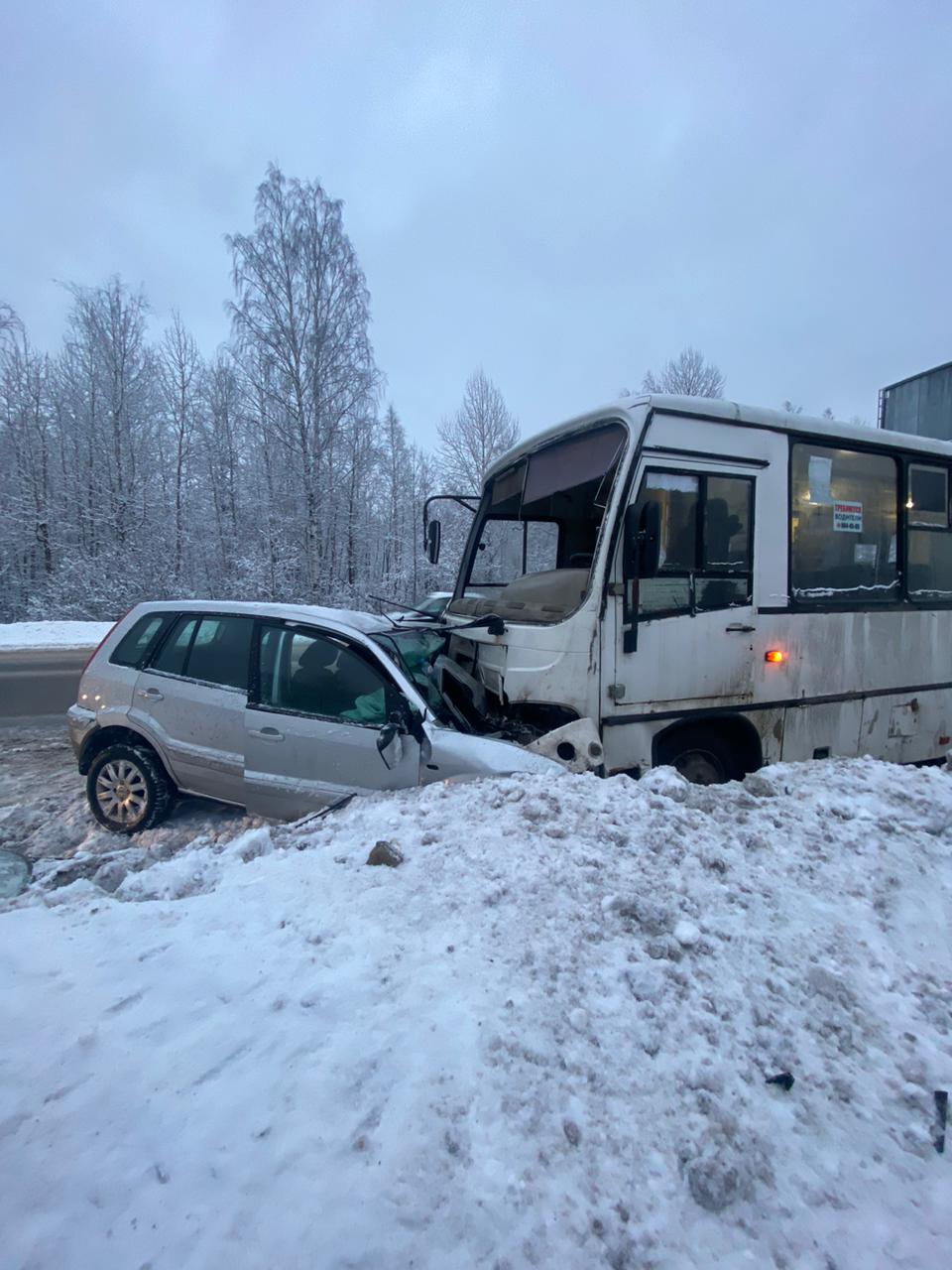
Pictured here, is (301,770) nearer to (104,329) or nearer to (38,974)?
(38,974)

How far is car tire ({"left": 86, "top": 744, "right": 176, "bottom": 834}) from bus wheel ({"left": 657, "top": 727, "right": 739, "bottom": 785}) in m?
3.64

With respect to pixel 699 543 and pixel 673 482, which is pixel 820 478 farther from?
pixel 673 482

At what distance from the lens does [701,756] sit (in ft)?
14.5

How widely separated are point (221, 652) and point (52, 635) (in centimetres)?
1820

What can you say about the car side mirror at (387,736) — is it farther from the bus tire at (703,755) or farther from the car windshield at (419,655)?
the bus tire at (703,755)

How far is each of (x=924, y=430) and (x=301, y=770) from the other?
16.0 m

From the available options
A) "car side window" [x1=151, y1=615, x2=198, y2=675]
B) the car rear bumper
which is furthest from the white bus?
the car rear bumper

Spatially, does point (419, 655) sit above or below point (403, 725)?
above

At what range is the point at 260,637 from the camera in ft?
Result: 13.8

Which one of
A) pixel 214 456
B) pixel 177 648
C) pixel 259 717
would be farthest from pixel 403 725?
pixel 214 456

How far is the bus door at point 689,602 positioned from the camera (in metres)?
3.91

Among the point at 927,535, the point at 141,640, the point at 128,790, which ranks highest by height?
the point at 927,535

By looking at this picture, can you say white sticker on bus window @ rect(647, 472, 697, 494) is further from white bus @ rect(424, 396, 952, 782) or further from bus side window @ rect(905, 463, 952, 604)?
bus side window @ rect(905, 463, 952, 604)

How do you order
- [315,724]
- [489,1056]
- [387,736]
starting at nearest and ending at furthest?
1. [489,1056]
2. [387,736]
3. [315,724]
